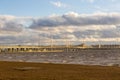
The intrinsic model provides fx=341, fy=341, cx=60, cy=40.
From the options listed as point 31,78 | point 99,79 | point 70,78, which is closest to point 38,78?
point 31,78

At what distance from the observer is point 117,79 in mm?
21672

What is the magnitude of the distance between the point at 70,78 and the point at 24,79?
3.03 metres

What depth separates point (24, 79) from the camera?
21844 mm

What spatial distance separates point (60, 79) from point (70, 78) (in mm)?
931

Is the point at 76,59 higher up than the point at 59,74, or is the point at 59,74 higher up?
the point at 59,74

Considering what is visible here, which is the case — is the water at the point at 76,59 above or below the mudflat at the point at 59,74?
below

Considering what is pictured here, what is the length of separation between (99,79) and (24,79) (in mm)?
4797

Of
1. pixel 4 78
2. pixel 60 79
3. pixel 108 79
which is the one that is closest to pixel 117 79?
pixel 108 79

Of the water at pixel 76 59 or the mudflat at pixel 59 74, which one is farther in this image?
the water at pixel 76 59

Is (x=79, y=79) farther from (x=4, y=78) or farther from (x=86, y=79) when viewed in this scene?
(x=4, y=78)

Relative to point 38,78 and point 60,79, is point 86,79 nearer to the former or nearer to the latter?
point 60,79

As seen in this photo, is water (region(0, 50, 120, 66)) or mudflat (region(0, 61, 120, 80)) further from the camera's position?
water (region(0, 50, 120, 66))

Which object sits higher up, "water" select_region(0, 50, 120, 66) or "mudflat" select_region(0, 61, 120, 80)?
"mudflat" select_region(0, 61, 120, 80)

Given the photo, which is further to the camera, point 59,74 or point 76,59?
point 76,59
